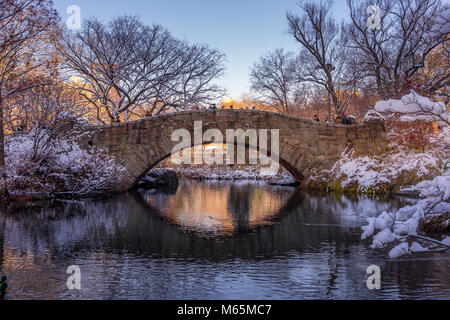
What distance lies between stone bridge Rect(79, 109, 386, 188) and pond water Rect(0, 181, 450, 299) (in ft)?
17.0

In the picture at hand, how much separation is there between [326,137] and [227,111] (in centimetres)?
390

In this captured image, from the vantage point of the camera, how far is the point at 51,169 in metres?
13.6

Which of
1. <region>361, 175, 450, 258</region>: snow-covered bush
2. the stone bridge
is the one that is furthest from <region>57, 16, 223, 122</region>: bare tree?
<region>361, 175, 450, 258</region>: snow-covered bush

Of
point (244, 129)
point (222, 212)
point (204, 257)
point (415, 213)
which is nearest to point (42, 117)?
point (222, 212)

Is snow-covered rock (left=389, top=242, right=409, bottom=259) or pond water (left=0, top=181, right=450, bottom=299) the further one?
snow-covered rock (left=389, top=242, right=409, bottom=259)

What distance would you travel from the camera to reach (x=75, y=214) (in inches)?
414

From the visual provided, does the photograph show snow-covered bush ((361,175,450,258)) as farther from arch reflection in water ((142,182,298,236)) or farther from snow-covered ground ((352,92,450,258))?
arch reflection in water ((142,182,298,236))

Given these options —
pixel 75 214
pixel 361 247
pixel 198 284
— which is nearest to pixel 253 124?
pixel 75 214

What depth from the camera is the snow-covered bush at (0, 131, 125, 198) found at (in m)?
12.8

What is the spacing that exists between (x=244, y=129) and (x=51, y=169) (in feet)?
22.4

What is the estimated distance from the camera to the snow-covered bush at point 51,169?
12.8 meters

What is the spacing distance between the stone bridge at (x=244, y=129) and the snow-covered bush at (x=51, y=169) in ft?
3.03

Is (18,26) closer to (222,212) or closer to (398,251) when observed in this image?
(222,212)
